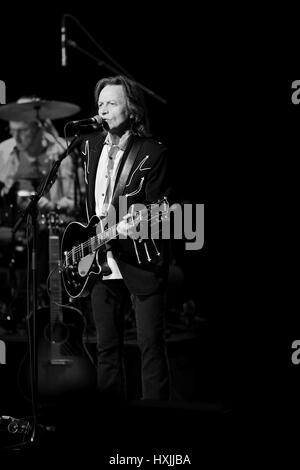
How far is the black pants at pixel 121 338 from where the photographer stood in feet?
10.3

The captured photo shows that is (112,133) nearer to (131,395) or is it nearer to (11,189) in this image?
(131,395)

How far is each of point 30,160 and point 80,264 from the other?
8.21 ft

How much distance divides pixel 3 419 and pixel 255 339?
2.76 meters

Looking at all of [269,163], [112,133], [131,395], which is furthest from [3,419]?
[269,163]

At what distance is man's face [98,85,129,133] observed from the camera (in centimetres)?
317

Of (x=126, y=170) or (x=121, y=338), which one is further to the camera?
(x=121, y=338)

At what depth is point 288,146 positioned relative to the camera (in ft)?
17.2

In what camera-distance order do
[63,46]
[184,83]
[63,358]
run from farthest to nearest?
[184,83], [63,46], [63,358]

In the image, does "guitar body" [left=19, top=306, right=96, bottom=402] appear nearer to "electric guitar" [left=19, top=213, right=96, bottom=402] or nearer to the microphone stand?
"electric guitar" [left=19, top=213, right=96, bottom=402]

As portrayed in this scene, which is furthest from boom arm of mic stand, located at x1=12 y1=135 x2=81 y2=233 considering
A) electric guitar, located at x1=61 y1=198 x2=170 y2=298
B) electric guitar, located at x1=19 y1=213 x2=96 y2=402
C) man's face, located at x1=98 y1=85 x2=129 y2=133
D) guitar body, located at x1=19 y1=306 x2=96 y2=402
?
guitar body, located at x1=19 y1=306 x2=96 y2=402

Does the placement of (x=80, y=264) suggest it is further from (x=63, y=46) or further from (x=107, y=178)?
(x=63, y=46)

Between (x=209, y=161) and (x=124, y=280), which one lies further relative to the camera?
(x=209, y=161)

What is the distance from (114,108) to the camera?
317 cm

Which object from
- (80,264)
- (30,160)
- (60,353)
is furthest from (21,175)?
(80,264)
